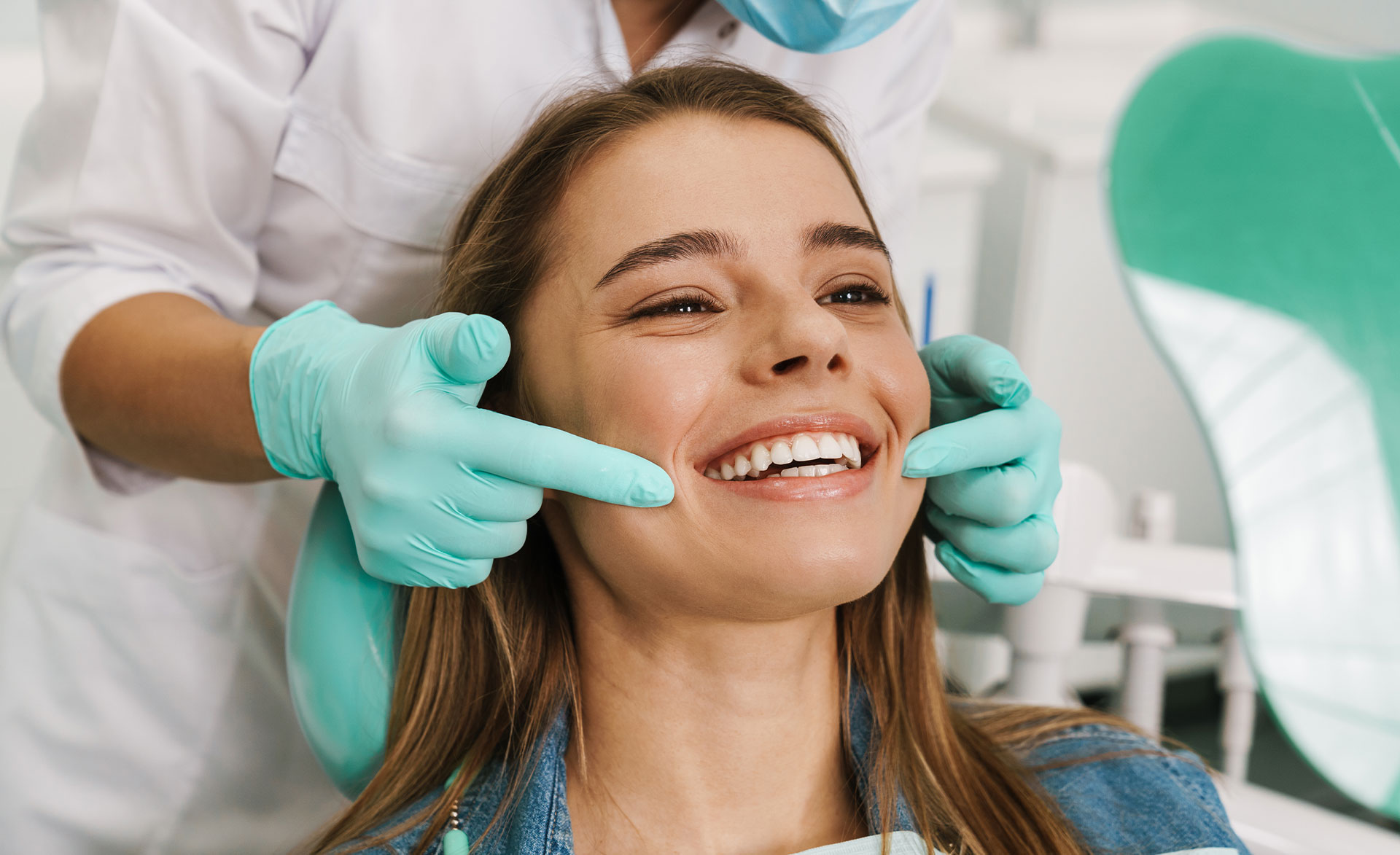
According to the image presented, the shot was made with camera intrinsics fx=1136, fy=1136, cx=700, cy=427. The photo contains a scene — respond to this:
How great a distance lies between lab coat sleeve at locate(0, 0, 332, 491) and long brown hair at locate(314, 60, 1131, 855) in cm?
26

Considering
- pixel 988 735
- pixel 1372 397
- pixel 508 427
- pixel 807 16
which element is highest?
pixel 807 16

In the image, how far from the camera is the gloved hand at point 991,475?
1.12 metres

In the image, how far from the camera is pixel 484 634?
129 cm

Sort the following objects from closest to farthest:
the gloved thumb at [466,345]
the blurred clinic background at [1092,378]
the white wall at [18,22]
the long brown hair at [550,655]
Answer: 1. the gloved thumb at [466,345]
2. the long brown hair at [550,655]
3. the blurred clinic background at [1092,378]
4. the white wall at [18,22]

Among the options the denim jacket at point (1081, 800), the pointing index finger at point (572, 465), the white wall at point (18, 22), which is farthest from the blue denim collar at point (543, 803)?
the white wall at point (18, 22)

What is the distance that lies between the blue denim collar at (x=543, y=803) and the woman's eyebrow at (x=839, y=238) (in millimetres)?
516

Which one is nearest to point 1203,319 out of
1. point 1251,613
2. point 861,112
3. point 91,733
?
point 1251,613

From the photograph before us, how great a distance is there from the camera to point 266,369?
113 cm

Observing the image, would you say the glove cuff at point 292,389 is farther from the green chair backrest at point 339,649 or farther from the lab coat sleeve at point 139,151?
the lab coat sleeve at point 139,151

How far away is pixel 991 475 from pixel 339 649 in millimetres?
→ 711

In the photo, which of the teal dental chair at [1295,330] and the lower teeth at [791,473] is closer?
the lower teeth at [791,473]

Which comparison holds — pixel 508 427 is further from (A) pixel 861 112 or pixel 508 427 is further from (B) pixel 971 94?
(B) pixel 971 94

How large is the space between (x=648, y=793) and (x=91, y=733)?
76 cm

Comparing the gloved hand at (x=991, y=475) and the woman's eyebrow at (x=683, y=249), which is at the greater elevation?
the woman's eyebrow at (x=683, y=249)
